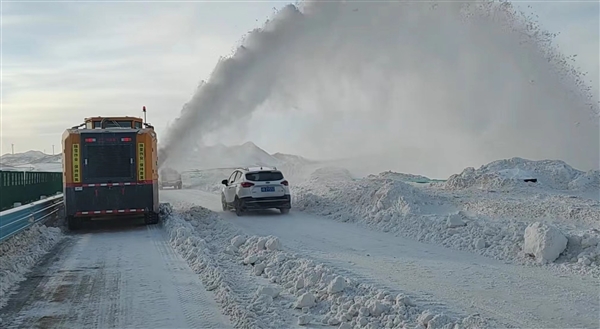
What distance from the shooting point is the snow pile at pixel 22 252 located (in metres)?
9.59

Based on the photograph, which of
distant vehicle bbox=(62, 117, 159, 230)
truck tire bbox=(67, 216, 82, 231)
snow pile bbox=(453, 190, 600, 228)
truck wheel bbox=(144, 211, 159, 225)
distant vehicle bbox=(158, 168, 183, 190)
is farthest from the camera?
distant vehicle bbox=(158, 168, 183, 190)

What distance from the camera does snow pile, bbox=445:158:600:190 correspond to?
73.7 feet

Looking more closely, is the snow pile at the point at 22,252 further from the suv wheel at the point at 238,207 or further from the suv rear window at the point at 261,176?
the suv rear window at the point at 261,176

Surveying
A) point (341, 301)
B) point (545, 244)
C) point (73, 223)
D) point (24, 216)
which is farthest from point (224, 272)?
point (73, 223)

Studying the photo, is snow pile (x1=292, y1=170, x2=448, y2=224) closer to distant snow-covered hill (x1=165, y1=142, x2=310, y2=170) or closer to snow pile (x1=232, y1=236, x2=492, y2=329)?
snow pile (x1=232, y1=236, x2=492, y2=329)

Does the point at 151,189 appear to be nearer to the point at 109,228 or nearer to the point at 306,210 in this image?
the point at 109,228

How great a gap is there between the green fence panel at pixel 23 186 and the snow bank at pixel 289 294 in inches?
364

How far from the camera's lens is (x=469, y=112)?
4056 cm

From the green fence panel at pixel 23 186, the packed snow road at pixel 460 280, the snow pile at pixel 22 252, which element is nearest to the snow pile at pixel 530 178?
the packed snow road at pixel 460 280

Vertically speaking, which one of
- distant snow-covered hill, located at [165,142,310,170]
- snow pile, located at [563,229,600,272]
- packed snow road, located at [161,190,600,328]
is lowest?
packed snow road, located at [161,190,600,328]

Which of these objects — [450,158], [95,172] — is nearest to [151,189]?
[95,172]

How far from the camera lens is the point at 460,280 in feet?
30.3

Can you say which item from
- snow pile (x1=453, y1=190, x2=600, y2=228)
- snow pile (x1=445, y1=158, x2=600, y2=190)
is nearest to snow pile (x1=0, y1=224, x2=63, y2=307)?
snow pile (x1=453, y1=190, x2=600, y2=228)

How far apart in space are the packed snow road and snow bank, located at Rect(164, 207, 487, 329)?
0.60 m
